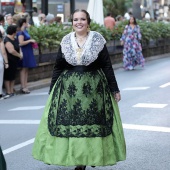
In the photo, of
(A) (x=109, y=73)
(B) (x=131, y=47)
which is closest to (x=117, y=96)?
(A) (x=109, y=73)

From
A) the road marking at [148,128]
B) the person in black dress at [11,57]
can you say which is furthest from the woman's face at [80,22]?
the person in black dress at [11,57]

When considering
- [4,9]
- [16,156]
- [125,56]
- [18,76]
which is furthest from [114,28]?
[16,156]

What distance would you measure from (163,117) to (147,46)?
14904 millimetres

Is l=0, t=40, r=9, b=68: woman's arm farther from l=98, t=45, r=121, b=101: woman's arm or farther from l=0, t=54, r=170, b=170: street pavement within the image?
l=98, t=45, r=121, b=101: woman's arm

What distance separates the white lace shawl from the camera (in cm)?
615

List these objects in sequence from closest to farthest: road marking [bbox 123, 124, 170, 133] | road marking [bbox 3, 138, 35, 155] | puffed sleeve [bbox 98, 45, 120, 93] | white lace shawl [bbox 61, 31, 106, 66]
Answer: white lace shawl [bbox 61, 31, 106, 66] < puffed sleeve [bbox 98, 45, 120, 93] < road marking [bbox 3, 138, 35, 155] < road marking [bbox 123, 124, 170, 133]

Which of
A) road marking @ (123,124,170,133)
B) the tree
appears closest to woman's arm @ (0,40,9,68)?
road marking @ (123,124,170,133)

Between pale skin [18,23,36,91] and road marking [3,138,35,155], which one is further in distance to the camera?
pale skin [18,23,36,91]

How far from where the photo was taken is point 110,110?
6.20 m

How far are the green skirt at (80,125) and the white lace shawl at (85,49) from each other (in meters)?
0.13

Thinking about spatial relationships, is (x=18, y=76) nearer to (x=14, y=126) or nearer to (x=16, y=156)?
(x=14, y=126)
